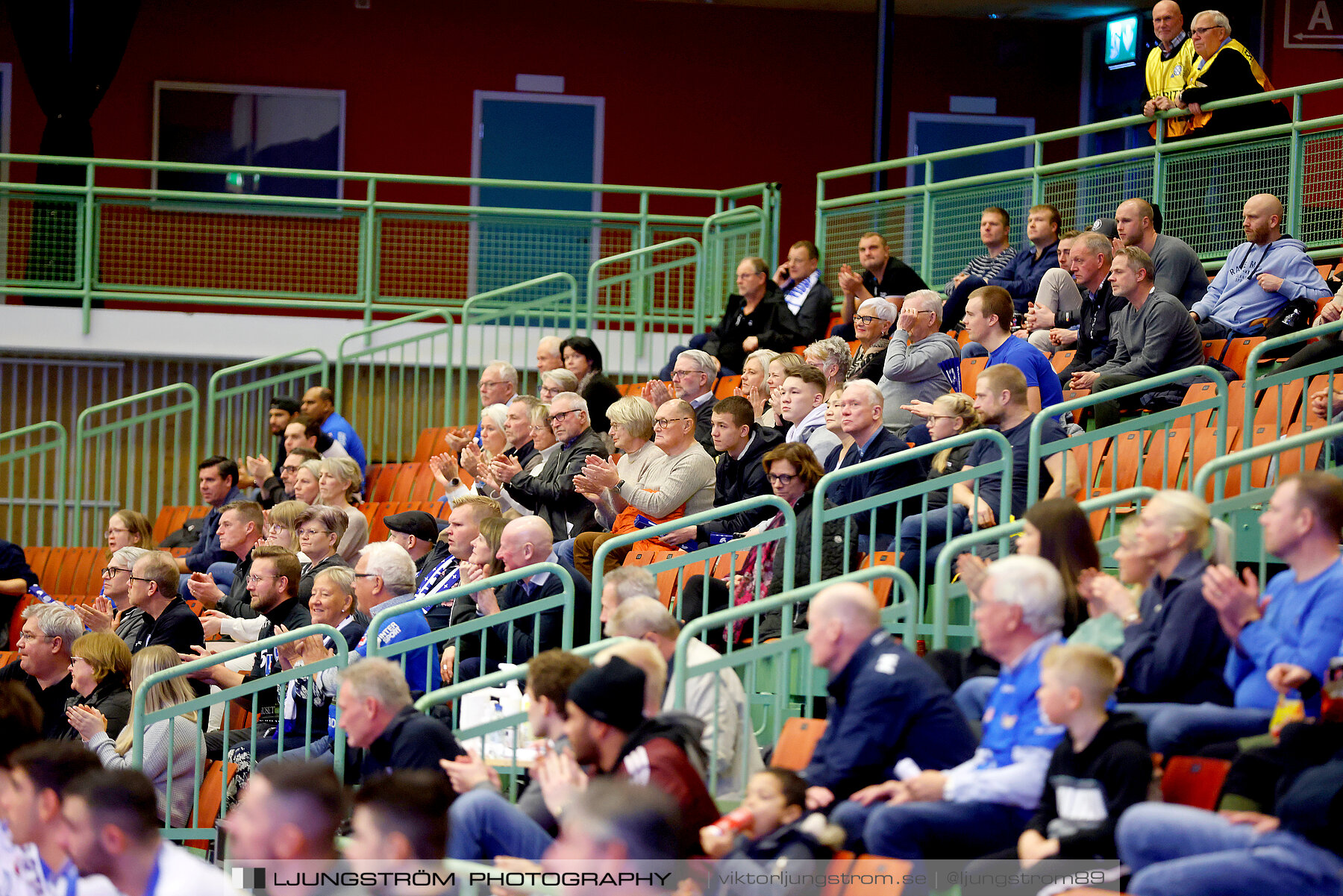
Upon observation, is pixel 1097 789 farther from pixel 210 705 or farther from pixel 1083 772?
pixel 210 705

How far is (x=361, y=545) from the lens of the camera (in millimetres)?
9297

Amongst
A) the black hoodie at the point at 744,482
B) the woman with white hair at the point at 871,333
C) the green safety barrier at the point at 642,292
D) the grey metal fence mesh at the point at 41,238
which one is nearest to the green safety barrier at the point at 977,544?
the black hoodie at the point at 744,482

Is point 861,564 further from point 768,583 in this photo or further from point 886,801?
point 886,801

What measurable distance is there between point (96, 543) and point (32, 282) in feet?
6.89

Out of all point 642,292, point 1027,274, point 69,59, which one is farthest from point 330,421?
point 1027,274

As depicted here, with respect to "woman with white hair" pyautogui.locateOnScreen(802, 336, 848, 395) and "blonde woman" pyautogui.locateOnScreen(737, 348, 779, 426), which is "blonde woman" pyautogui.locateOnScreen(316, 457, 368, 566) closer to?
"blonde woman" pyautogui.locateOnScreen(737, 348, 779, 426)

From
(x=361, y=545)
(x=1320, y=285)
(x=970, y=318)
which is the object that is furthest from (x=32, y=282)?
(x=1320, y=285)

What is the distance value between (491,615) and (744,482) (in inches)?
67.5

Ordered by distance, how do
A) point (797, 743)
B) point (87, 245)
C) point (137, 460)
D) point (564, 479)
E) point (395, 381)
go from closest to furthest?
point (797, 743), point (564, 479), point (87, 245), point (395, 381), point (137, 460)

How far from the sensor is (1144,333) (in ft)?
27.1

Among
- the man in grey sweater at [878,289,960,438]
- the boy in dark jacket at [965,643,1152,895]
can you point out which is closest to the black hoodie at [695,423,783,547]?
the man in grey sweater at [878,289,960,438]

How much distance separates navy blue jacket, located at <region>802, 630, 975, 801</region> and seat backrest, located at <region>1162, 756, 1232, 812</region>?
1.81 feet

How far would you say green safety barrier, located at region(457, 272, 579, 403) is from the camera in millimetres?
12484

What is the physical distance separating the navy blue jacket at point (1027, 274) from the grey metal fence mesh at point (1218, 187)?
76cm
